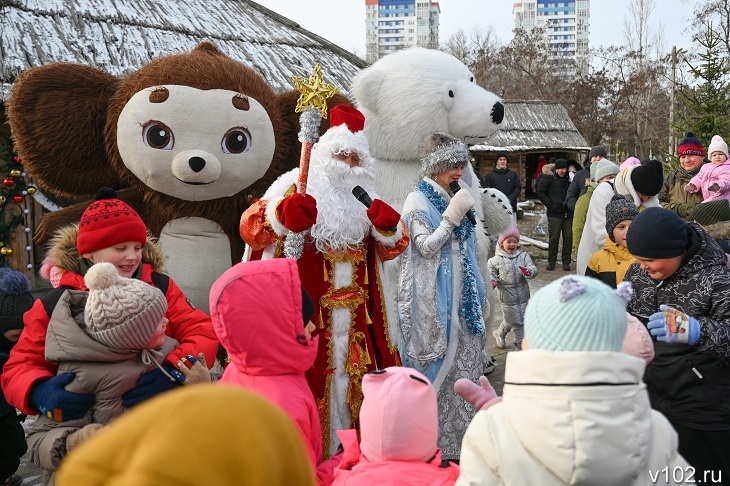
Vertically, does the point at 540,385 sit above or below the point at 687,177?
below

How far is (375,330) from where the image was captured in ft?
10.8

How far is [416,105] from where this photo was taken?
444 cm

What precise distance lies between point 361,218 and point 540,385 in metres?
1.98

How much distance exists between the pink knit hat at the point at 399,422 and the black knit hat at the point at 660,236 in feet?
3.96

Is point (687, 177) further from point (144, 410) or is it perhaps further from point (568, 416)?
point (144, 410)

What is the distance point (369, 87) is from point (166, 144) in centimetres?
152

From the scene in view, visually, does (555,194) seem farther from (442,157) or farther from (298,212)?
(298,212)

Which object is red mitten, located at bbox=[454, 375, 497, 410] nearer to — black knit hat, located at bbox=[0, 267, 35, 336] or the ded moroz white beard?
the ded moroz white beard

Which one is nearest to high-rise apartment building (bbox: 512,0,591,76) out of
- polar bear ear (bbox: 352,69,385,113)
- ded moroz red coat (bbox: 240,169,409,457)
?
polar bear ear (bbox: 352,69,385,113)

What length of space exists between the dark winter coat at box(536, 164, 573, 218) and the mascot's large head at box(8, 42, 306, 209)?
6240mm

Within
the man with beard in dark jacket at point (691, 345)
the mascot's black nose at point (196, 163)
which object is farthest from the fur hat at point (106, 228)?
the man with beard in dark jacket at point (691, 345)

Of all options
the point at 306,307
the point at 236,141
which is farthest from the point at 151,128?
the point at 306,307

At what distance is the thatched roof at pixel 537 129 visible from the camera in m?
19.7

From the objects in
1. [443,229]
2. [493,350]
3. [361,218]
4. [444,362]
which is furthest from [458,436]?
[493,350]
